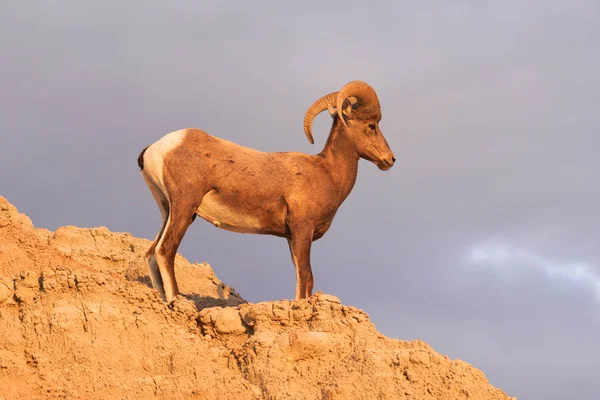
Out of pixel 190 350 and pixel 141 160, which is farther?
pixel 141 160

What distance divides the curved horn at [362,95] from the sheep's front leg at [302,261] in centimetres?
204

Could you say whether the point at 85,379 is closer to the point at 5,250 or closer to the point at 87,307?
the point at 87,307

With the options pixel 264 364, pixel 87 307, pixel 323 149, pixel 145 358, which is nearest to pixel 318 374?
pixel 264 364

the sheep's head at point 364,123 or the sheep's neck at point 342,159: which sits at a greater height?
the sheep's head at point 364,123

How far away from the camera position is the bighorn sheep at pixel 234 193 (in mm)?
14648

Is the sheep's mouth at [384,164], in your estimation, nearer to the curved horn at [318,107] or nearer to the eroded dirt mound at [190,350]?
the curved horn at [318,107]

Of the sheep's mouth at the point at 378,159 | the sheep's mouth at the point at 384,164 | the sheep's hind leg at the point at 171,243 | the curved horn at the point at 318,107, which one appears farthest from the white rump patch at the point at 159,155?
the sheep's mouth at the point at 384,164

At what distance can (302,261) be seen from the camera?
1480 centimetres

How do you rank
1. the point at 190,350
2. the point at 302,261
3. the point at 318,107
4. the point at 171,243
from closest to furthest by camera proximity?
the point at 190,350 < the point at 171,243 < the point at 302,261 < the point at 318,107

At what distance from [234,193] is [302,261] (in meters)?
1.41

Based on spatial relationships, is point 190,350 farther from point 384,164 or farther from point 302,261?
point 384,164

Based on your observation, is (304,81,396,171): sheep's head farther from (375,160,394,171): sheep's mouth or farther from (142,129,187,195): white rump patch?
(142,129,187,195): white rump patch

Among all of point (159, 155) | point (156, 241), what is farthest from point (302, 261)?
point (159, 155)

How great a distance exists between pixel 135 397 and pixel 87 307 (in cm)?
152
